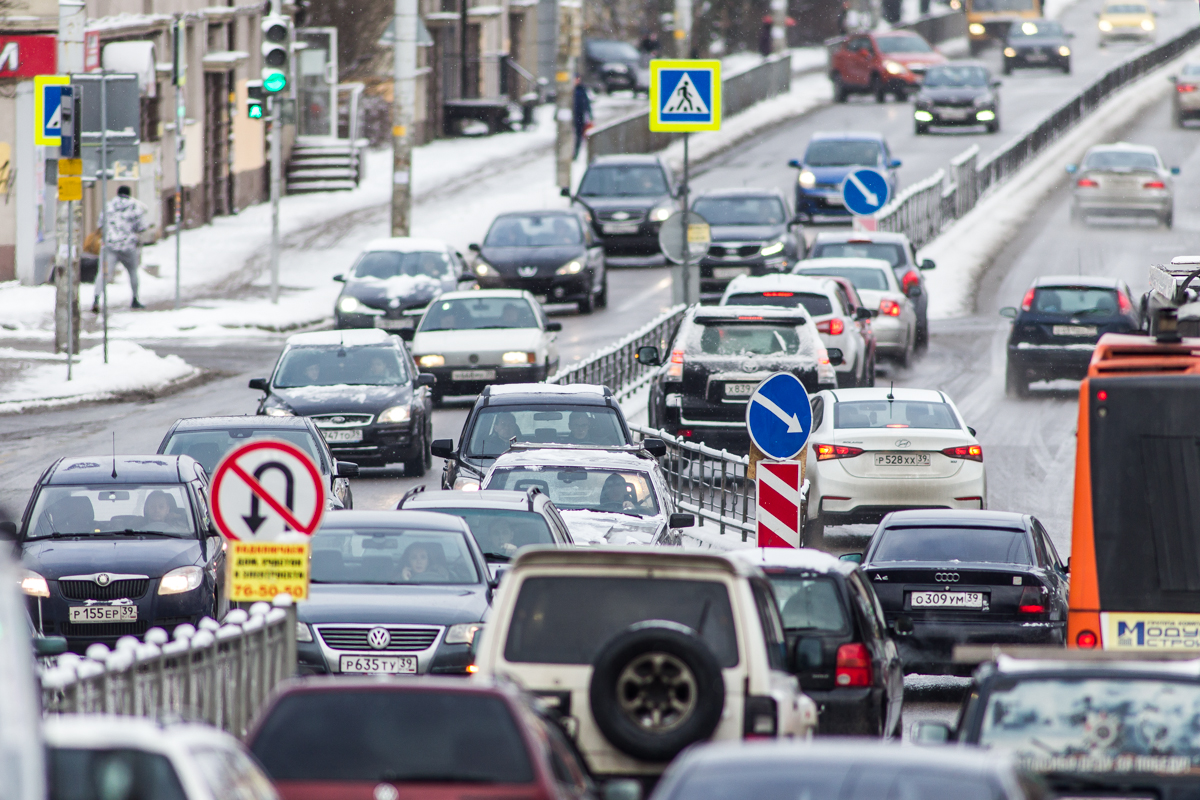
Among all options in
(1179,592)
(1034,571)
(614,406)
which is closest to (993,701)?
(1179,592)

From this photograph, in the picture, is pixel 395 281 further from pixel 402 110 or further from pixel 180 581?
pixel 180 581

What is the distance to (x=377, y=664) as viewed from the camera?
1288cm

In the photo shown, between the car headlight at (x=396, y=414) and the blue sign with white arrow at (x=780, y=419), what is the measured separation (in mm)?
6765

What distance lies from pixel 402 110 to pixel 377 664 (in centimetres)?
2754

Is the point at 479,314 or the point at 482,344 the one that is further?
the point at 479,314

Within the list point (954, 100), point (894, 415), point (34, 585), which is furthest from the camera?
point (954, 100)

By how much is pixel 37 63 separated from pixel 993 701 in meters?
29.3

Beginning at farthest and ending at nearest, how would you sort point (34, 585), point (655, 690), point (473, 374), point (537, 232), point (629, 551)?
point (537, 232) → point (473, 374) → point (34, 585) → point (629, 551) → point (655, 690)

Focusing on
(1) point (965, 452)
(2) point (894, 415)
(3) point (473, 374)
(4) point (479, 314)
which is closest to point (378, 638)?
(1) point (965, 452)

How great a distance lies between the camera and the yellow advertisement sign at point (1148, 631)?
1198 centimetres

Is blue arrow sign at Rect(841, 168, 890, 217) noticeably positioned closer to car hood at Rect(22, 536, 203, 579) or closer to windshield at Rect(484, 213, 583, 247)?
windshield at Rect(484, 213, 583, 247)

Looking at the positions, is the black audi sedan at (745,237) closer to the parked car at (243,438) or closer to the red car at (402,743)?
the parked car at (243,438)

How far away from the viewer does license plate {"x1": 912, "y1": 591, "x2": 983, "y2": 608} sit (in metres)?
15.1

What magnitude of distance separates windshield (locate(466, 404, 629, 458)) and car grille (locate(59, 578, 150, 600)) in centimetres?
536
